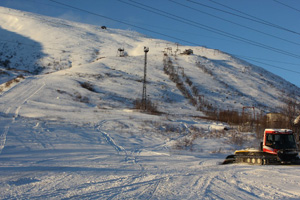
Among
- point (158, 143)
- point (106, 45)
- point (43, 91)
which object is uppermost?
point (106, 45)

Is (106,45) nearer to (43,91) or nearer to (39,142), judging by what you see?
(43,91)

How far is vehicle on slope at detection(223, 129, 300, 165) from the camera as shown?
13641 mm

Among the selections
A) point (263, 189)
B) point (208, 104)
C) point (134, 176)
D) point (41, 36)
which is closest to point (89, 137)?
point (134, 176)

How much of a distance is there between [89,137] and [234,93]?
53.6m

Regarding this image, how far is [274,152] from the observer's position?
1420 cm

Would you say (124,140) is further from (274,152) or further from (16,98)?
(16,98)

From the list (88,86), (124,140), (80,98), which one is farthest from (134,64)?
(124,140)

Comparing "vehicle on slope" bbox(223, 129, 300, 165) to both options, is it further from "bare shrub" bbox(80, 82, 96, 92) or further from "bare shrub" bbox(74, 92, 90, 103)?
"bare shrub" bbox(80, 82, 96, 92)

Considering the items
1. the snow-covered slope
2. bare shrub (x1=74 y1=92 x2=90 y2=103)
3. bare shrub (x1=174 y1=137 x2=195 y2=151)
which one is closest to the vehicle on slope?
bare shrub (x1=174 y1=137 x2=195 y2=151)

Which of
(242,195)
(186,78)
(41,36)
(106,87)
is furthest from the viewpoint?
(41,36)

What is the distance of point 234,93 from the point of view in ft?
221

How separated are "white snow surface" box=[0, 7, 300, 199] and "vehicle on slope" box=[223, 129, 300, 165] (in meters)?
1.38

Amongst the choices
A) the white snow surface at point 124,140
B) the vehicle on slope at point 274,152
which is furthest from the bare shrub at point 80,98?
the vehicle on slope at point 274,152

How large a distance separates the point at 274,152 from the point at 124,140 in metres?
10.8
